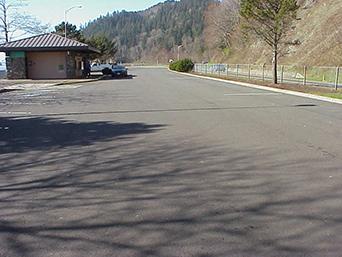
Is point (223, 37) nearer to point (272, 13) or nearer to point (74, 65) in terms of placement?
point (74, 65)

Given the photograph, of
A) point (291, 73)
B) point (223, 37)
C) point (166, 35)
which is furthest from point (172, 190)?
point (166, 35)

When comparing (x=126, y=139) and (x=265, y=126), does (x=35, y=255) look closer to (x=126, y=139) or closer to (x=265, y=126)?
(x=126, y=139)

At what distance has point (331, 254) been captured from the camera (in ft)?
12.8

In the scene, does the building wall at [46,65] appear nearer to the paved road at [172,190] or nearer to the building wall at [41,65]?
the building wall at [41,65]

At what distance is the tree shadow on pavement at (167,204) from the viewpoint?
4.13m

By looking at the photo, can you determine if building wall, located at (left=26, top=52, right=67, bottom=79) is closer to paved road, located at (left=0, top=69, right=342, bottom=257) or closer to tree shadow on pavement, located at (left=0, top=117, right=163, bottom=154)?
tree shadow on pavement, located at (left=0, top=117, right=163, bottom=154)

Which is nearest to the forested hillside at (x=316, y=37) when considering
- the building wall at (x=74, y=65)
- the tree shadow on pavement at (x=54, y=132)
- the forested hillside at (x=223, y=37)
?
the forested hillside at (x=223, y=37)

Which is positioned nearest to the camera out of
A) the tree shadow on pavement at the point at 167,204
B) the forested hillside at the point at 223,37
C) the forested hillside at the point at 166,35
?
the tree shadow on pavement at the point at 167,204

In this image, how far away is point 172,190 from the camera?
5.80 meters

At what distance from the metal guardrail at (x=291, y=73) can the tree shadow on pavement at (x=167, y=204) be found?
2007 cm

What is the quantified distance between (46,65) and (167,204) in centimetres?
4146

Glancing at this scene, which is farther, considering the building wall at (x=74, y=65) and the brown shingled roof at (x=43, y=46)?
the building wall at (x=74, y=65)

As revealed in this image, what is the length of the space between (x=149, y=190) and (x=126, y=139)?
3952mm

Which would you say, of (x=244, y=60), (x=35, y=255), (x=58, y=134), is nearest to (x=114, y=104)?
(x=58, y=134)
